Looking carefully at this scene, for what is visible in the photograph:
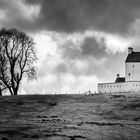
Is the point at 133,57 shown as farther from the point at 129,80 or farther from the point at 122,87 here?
the point at 122,87

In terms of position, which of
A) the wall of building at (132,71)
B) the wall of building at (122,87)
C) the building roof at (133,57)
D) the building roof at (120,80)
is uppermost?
the building roof at (133,57)

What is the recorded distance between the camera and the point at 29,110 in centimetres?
2727

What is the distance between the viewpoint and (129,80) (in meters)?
88.1

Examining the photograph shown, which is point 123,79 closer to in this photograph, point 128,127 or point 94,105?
point 94,105

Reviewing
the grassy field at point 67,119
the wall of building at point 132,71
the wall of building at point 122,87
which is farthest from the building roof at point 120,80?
the grassy field at point 67,119

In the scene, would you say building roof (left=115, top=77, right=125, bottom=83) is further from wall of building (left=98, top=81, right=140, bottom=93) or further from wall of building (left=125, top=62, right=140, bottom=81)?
wall of building (left=98, top=81, right=140, bottom=93)

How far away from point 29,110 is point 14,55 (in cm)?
2359

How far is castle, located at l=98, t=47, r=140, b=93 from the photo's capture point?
8275 centimetres

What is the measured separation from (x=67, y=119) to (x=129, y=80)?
6740 cm

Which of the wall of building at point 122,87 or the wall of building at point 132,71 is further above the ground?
the wall of building at point 132,71

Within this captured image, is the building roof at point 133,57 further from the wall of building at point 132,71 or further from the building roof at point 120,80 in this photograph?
the building roof at point 120,80

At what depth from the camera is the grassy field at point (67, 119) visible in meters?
16.8

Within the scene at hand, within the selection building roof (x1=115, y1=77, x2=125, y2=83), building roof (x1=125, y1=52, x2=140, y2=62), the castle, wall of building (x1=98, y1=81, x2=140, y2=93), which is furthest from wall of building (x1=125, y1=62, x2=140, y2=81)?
wall of building (x1=98, y1=81, x2=140, y2=93)

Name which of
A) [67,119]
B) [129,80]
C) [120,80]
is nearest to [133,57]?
[129,80]
